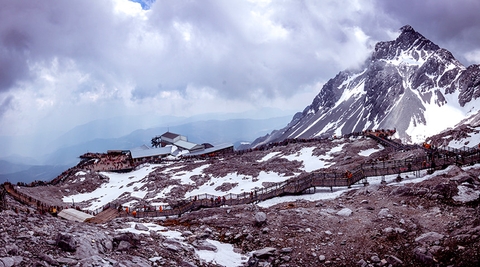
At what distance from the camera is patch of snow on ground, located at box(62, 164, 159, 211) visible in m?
52.0

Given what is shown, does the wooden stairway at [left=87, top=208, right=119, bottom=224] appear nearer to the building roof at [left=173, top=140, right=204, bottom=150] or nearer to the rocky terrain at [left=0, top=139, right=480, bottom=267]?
the rocky terrain at [left=0, top=139, right=480, bottom=267]

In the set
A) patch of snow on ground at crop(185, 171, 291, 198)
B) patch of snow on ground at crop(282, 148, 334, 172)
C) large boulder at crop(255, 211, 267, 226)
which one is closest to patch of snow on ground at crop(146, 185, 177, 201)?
patch of snow on ground at crop(185, 171, 291, 198)

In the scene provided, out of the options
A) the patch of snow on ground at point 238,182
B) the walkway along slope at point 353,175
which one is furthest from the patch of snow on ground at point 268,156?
the walkway along slope at point 353,175

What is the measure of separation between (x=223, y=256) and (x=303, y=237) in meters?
4.91

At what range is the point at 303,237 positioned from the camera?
1819cm

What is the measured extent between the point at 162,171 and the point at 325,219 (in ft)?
156

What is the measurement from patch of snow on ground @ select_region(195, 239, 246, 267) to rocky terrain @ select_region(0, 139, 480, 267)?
0.18ft

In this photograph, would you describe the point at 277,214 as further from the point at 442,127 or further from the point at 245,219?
the point at 442,127

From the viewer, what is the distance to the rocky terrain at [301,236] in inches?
540

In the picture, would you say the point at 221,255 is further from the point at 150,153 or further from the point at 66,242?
the point at 150,153

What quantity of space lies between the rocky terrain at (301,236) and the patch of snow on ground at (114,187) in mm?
31687

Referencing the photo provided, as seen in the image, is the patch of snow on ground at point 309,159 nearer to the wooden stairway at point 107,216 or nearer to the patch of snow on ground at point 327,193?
the patch of snow on ground at point 327,193

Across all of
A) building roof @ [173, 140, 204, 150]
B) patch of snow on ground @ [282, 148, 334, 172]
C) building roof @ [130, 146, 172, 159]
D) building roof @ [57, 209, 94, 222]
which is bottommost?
building roof @ [57, 209, 94, 222]

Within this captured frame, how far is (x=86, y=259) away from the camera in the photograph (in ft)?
42.2
